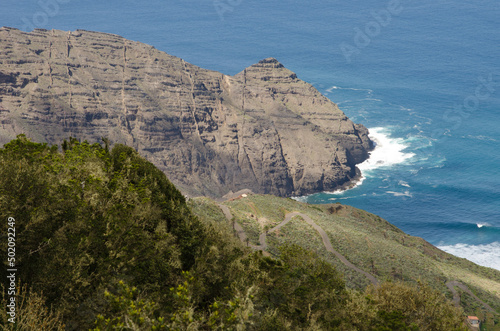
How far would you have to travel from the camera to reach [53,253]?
113 ft

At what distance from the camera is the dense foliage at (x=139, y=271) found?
31.8 meters

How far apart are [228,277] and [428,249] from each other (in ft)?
366

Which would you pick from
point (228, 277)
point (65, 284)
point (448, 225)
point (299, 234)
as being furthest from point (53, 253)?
point (448, 225)

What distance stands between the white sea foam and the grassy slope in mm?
18554

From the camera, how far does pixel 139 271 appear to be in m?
38.5

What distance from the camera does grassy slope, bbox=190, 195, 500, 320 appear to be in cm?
9841

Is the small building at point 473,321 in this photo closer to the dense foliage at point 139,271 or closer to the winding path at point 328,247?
the winding path at point 328,247

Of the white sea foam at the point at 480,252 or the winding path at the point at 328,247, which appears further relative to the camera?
the white sea foam at the point at 480,252

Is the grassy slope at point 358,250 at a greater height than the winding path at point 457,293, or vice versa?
the grassy slope at point 358,250

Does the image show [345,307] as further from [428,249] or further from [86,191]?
[428,249]

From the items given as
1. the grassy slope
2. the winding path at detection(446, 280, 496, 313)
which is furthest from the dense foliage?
the winding path at detection(446, 280, 496, 313)

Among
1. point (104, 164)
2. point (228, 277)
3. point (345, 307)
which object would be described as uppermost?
point (104, 164)

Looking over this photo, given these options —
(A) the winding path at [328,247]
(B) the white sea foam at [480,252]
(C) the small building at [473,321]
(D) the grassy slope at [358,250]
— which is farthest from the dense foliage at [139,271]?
(B) the white sea foam at [480,252]

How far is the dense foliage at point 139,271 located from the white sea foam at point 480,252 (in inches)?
4651
